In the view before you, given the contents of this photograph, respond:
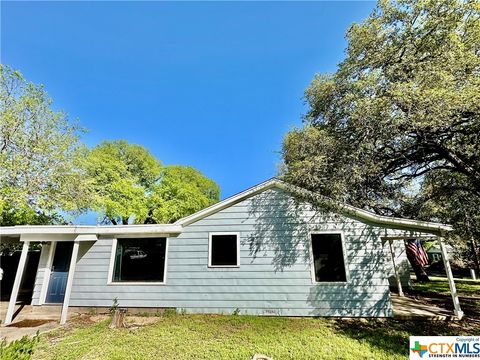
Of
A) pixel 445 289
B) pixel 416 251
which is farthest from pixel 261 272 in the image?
pixel 416 251

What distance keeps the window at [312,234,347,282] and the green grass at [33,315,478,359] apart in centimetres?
113

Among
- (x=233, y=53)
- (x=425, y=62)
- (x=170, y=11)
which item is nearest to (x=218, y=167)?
(x=233, y=53)

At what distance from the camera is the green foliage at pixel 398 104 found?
5969mm

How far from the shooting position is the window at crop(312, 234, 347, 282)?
271 inches

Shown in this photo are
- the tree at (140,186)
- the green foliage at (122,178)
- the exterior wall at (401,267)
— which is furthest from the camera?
the tree at (140,186)

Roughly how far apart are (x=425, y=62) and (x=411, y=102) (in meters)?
1.55

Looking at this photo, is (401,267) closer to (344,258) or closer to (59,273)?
(344,258)

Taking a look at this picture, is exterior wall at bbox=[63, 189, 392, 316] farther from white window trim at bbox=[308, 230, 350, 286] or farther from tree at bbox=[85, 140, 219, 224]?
tree at bbox=[85, 140, 219, 224]

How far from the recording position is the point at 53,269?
8211 millimetres

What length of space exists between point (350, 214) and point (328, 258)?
1507mm

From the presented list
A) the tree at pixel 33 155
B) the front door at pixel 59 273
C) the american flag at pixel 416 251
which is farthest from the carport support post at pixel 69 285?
the american flag at pixel 416 251

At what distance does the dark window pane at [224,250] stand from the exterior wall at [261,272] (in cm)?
23

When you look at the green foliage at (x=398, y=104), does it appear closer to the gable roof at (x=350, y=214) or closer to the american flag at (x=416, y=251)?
the gable roof at (x=350, y=214)

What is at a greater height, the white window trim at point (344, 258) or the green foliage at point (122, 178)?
the green foliage at point (122, 178)
